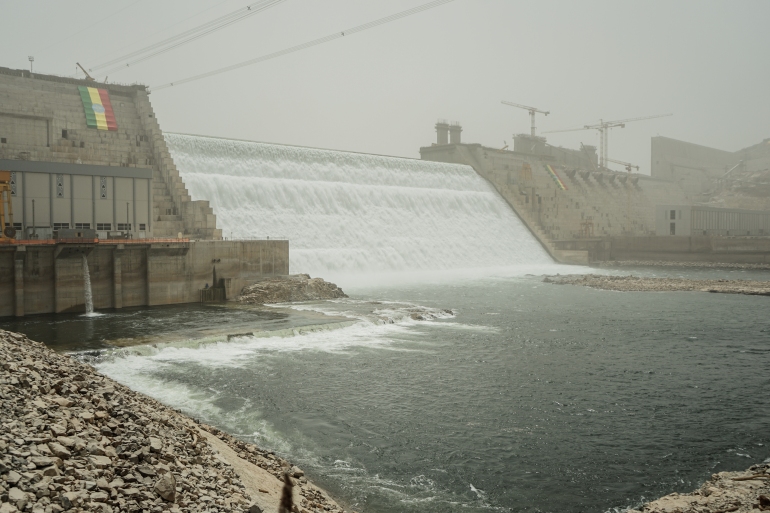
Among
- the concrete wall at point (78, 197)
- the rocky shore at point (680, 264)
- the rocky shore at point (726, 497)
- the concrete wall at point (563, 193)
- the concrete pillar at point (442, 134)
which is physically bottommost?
the rocky shore at point (726, 497)

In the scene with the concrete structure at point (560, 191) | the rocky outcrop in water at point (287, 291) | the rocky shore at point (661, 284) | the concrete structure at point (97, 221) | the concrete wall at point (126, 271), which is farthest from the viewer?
the concrete structure at point (560, 191)

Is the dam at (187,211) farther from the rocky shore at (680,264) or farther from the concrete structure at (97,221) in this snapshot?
the rocky shore at (680,264)

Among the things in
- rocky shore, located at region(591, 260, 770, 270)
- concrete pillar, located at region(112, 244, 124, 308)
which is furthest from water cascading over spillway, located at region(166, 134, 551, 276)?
concrete pillar, located at region(112, 244, 124, 308)

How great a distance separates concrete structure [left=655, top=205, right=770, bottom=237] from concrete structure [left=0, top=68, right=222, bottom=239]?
2135 inches

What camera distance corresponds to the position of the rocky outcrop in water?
94.8ft

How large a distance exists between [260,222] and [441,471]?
102 ft

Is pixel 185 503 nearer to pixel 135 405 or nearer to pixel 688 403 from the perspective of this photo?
pixel 135 405

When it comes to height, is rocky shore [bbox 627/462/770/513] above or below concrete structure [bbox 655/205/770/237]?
below

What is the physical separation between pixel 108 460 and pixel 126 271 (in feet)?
69.1

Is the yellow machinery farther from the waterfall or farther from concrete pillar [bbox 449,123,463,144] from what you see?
concrete pillar [bbox 449,123,463,144]

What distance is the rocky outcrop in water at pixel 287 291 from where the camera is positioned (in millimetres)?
28891

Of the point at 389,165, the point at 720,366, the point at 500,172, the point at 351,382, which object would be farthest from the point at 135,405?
the point at 500,172

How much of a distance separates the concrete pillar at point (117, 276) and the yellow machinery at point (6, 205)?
362cm

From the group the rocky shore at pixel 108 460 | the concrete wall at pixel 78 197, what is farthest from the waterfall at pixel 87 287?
the rocky shore at pixel 108 460
